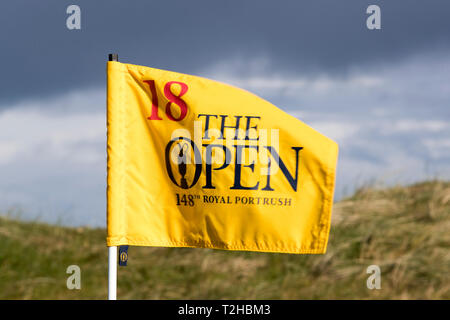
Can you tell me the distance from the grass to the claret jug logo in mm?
4030

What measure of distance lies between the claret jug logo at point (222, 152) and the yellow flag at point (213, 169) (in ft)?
0.04

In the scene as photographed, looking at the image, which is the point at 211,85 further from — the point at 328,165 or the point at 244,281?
the point at 244,281

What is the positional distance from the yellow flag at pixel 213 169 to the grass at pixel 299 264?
376 cm

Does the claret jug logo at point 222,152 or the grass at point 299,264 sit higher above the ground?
the claret jug logo at point 222,152

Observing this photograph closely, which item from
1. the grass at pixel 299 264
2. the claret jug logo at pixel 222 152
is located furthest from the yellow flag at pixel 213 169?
the grass at pixel 299 264

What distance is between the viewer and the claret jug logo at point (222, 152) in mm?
5633

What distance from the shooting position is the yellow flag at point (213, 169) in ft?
18.5

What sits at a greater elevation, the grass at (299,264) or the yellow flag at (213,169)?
the yellow flag at (213,169)

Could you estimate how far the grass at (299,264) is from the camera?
913 centimetres

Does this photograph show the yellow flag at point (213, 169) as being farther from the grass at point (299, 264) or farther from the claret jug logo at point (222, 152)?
the grass at point (299, 264)

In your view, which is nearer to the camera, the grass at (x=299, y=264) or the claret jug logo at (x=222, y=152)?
the claret jug logo at (x=222, y=152)

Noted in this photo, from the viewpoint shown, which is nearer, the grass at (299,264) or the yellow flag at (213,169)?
the yellow flag at (213,169)

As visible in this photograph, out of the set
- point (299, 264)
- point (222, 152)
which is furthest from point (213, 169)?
point (299, 264)

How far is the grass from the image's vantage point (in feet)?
30.0
